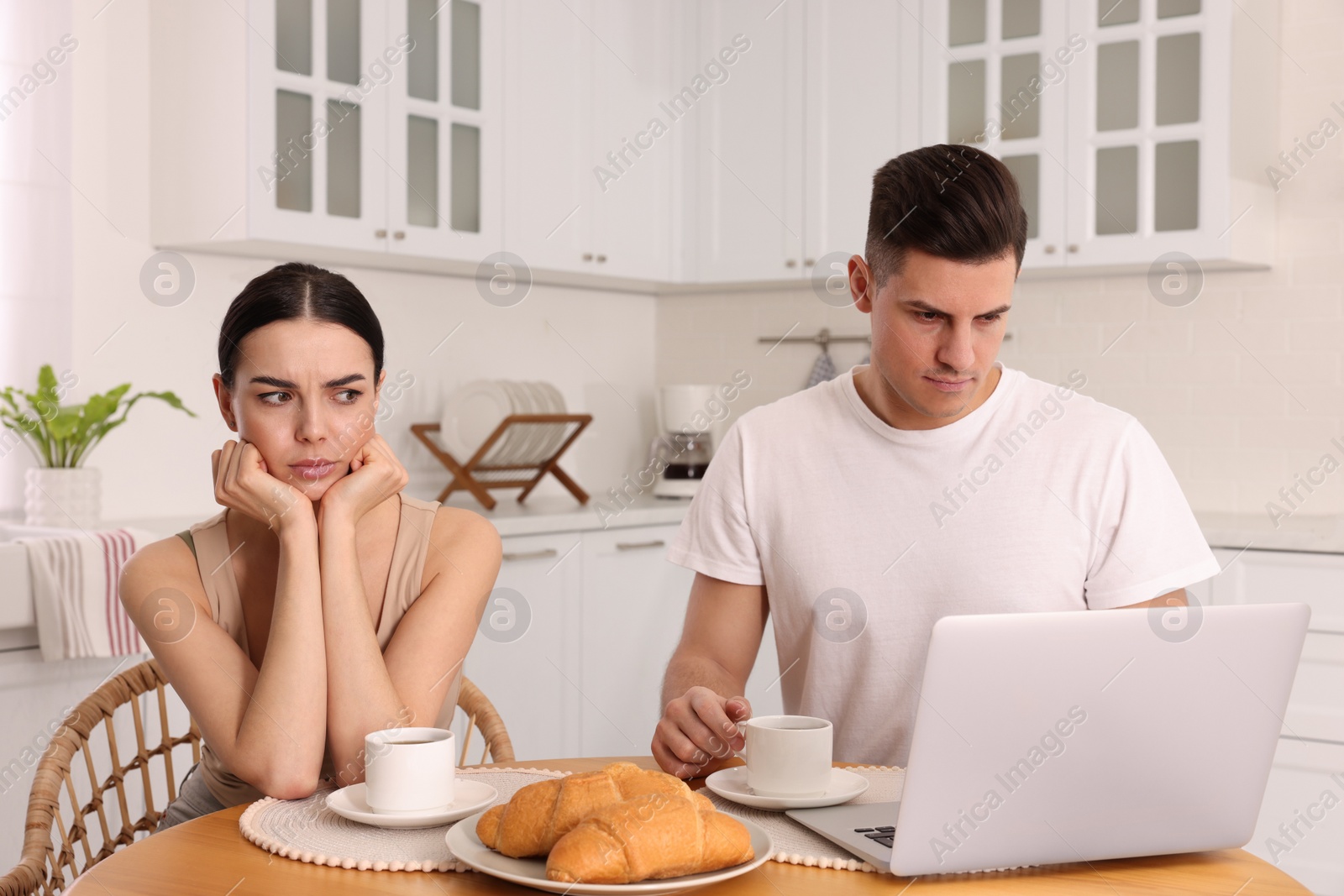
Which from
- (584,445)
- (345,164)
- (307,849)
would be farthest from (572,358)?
(307,849)

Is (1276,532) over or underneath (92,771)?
over

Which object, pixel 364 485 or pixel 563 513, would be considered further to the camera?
pixel 563 513

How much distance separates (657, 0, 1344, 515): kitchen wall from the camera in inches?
130

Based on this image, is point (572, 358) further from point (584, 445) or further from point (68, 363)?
point (68, 363)

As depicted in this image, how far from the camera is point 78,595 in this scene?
2342mm

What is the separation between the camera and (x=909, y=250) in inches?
61.2

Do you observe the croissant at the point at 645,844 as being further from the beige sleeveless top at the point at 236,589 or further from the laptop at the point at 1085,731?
the beige sleeveless top at the point at 236,589

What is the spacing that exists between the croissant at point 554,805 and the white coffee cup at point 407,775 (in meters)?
0.11

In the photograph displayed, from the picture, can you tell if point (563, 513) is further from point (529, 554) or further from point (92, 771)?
point (92, 771)

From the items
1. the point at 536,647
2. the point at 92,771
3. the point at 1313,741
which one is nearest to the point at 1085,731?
the point at 92,771

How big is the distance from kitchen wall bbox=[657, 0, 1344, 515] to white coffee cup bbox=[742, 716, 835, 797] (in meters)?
2.63

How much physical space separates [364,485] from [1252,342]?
2.68 meters

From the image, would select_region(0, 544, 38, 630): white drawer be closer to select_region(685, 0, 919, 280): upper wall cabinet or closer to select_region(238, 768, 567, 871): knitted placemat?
select_region(238, 768, 567, 871): knitted placemat

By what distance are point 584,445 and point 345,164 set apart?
1.37m
